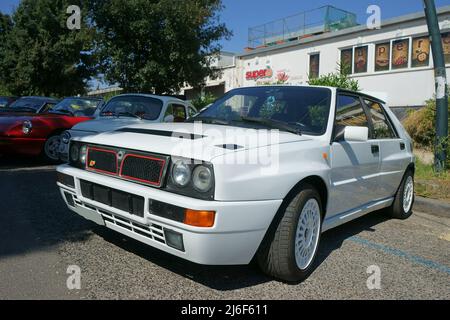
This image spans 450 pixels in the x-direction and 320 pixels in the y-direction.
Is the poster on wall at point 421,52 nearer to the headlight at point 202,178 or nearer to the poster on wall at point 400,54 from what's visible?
the poster on wall at point 400,54

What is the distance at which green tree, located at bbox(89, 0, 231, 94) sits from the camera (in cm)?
1254

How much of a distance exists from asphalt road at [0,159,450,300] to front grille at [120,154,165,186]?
0.73 meters

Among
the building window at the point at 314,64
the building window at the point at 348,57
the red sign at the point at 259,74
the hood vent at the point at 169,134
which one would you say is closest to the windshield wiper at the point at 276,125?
the hood vent at the point at 169,134

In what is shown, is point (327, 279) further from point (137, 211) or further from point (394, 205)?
point (394, 205)

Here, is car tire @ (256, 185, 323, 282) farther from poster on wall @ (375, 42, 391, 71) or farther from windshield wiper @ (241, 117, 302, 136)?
poster on wall @ (375, 42, 391, 71)

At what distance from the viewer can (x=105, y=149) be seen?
3.10m

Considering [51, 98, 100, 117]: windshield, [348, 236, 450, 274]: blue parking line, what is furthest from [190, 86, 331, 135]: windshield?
[51, 98, 100, 117]: windshield

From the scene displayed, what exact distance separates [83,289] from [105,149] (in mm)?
1048

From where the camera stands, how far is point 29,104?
29.6 feet

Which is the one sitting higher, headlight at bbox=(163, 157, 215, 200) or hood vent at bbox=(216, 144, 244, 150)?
hood vent at bbox=(216, 144, 244, 150)

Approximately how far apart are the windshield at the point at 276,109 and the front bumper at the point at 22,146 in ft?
14.4

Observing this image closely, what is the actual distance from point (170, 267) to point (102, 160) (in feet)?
3.25

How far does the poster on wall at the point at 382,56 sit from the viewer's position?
47.1ft

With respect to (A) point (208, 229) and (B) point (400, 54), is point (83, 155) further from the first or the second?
(B) point (400, 54)
